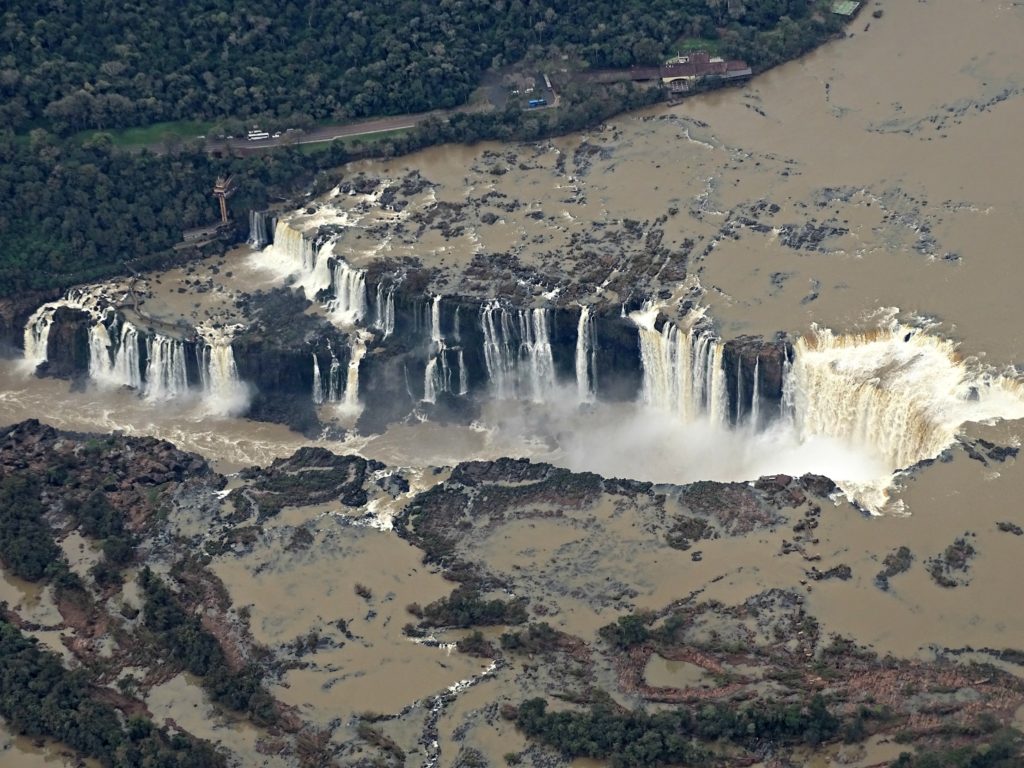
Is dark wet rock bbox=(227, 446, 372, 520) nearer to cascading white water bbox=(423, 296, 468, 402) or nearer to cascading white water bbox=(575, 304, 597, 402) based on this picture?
cascading white water bbox=(423, 296, 468, 402)

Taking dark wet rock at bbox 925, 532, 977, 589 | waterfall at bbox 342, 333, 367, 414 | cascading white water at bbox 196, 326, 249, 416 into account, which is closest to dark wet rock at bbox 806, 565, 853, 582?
dark wet rock at bbox 925, 532, 977, 589

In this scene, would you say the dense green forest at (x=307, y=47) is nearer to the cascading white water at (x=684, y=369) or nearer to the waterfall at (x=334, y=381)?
the waterfall at (x=334, y=381)

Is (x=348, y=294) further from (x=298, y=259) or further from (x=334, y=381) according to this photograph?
(x=298, y=259)

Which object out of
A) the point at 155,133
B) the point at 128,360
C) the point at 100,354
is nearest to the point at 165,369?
the point at 128,360

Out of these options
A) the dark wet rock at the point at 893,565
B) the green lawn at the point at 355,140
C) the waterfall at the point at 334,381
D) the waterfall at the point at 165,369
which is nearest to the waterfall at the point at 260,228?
the green lawn at the point at 355,140

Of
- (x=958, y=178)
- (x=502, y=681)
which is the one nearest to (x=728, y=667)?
(x=502, y=681)
